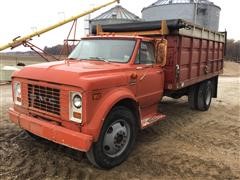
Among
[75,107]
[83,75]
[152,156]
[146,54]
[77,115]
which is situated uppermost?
[146,54]

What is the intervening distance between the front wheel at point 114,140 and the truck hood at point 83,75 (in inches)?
20.4

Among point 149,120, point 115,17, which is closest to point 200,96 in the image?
point 149,120

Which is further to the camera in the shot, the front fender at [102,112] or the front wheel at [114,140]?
the front wheel at [114,140]

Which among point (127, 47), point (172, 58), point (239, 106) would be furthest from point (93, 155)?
point (239, 106)

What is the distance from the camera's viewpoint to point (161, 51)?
6.30 metres

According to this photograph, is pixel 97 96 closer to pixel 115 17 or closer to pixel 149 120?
pixel 149 120

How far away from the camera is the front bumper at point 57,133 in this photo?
4375 millimetres

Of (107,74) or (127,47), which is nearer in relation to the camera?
(107,74)

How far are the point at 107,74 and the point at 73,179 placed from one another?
1.70m

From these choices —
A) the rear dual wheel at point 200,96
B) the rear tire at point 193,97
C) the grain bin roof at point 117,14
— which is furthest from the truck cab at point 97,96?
the grain bin roof at point 117,14

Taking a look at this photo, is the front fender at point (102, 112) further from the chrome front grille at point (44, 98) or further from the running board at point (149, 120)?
the running board at point (149, 120)

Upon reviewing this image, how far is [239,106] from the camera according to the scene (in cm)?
1077

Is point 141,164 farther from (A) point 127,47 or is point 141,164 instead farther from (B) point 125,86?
(A) point 127,47

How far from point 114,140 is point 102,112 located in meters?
0.75
